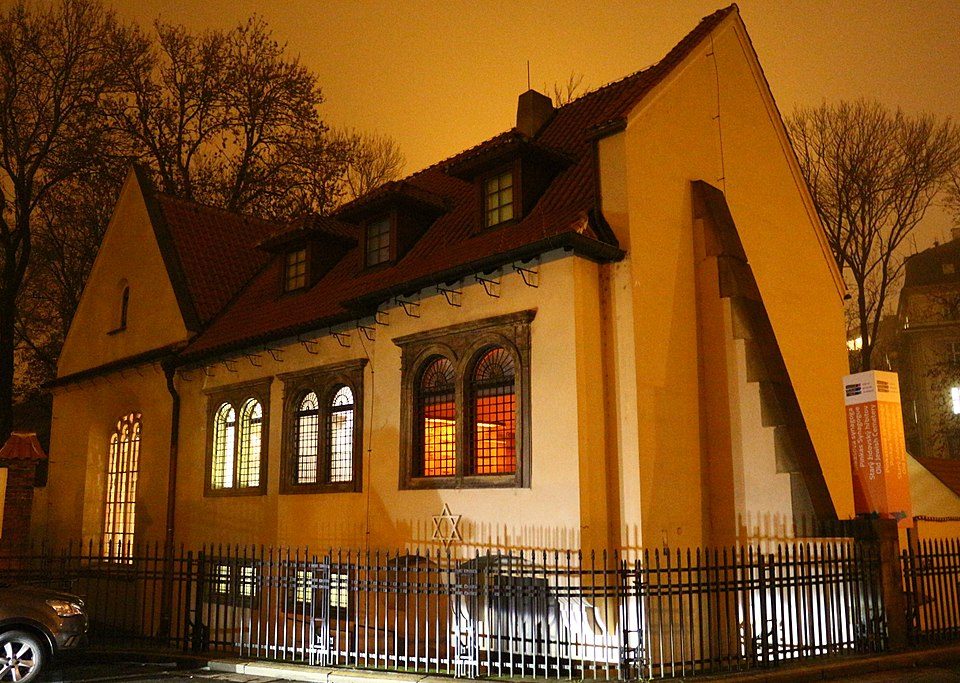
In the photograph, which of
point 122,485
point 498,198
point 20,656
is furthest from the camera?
point 122,485

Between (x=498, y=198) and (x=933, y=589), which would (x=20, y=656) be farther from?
(x=933, y=589)

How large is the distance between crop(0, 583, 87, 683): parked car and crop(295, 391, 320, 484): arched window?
5762mm

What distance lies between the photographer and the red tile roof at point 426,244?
44.1ft

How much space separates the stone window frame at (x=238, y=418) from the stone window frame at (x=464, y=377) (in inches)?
175

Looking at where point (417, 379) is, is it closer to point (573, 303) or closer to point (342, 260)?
point (573, 303)

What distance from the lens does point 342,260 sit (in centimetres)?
1956

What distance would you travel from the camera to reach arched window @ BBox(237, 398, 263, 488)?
18.7 meters

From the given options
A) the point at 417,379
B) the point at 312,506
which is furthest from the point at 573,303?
the point at 312,506

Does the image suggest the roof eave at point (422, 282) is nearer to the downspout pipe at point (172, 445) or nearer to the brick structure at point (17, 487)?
the downspout pipe at point (172, 445)

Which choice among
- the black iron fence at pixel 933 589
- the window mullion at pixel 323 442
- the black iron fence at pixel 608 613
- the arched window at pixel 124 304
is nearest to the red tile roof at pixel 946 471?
the black iron fence at pixel 933 589

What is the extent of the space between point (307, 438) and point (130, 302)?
856 cm

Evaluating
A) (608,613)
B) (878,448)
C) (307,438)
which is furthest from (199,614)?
(878,448)

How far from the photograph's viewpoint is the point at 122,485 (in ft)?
74.7

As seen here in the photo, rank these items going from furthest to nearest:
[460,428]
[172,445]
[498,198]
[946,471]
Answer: [946,471] → [172,445] → [498,198] → [460,428]
